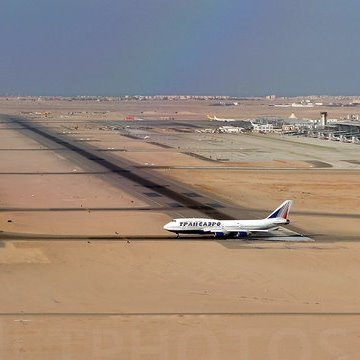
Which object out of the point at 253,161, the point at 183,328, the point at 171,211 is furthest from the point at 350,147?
the point at 183,328

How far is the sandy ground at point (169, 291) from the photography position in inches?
1532

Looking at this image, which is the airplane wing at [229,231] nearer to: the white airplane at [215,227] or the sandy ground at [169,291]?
the white airplane at [215,227]

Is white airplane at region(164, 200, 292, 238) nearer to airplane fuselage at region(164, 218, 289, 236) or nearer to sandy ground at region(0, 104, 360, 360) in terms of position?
airplane fuselage at region(164, 218, 289, 236)

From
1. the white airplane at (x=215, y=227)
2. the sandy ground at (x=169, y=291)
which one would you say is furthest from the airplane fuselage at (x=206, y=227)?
the sandy ground at (x=169, y=291)

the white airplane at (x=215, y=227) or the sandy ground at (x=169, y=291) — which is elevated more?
the white airplane at (x=215, y=227)

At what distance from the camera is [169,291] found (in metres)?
49.1

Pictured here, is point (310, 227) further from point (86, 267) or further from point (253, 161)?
point (253, 161)

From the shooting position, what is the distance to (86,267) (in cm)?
5528

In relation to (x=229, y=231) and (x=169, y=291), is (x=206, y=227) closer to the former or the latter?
(x=229, y=231)

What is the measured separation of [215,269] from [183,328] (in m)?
14.0

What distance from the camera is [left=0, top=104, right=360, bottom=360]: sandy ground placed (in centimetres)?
3891

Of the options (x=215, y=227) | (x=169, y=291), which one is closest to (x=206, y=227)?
(x=215, y=227)

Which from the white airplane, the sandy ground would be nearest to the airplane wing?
the white airplane

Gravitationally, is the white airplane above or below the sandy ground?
above
